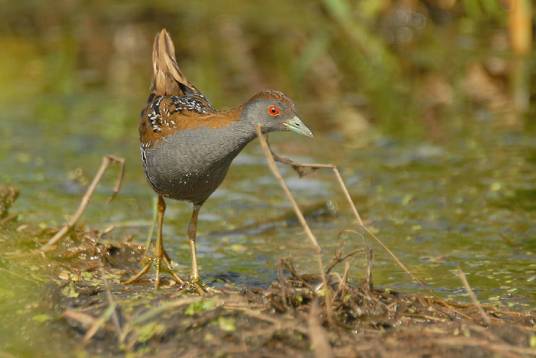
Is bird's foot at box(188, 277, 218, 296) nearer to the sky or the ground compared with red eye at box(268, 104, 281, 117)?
nearer to the ground

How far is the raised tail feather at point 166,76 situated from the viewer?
22.6 ft

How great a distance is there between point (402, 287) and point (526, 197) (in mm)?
2330

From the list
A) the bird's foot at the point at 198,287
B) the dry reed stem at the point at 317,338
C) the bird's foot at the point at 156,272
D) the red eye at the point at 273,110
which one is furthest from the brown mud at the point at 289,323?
the red eye at the point at 273,110

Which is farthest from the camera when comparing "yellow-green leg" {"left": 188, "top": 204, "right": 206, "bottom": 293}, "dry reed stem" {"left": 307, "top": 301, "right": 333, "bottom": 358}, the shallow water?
the shallow water

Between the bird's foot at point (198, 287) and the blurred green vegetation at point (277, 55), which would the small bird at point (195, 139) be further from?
the blurred green vegetation at point (277, 55)

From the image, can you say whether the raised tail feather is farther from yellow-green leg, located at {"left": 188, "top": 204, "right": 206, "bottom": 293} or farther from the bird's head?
the bird's head

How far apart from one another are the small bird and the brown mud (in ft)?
2.40

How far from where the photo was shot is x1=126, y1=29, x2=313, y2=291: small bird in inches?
225

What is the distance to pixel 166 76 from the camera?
6.99 m

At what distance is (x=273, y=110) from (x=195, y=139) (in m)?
0.48

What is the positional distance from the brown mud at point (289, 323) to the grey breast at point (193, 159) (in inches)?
28.7

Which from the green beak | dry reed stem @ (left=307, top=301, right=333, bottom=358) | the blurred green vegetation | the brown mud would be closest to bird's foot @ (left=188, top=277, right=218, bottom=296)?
the brown mud

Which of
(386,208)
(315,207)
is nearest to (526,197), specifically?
(386,208)

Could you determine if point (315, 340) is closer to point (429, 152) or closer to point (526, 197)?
point (526, 197)
